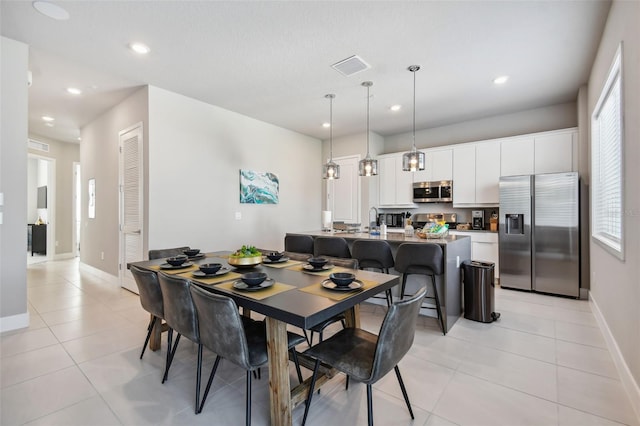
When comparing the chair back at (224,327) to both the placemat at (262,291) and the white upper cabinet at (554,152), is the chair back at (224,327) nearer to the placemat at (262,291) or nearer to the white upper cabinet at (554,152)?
the placemat at (262,291)

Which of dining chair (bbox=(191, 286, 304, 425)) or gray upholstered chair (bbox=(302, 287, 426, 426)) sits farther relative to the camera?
dining chair (bbox=(191, 286, 304, 425))

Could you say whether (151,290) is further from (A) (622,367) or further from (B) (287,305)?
(A) (622,367)

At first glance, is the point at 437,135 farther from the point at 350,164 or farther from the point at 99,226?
the point at 99,226

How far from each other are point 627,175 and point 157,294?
3.41 meters

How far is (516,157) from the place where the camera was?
4.68m

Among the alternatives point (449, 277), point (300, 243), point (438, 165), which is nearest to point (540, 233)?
point (438, 165)

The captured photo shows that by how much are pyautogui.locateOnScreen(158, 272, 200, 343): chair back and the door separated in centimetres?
256

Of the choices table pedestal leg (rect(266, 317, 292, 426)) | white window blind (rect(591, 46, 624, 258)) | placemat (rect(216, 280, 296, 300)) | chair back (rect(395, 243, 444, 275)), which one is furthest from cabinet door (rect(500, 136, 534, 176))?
table pedestal leg (rect(266, 317, 292, 426))

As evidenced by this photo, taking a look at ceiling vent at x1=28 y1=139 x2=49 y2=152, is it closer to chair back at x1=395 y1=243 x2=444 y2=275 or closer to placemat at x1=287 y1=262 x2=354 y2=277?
placemat at x1=287 y1=262 x2=354 y2=277

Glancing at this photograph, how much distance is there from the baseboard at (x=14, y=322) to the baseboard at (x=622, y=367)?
5079 mm

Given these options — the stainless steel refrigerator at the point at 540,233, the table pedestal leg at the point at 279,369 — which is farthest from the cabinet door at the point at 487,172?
the table pedestal leg at the point at 279,369

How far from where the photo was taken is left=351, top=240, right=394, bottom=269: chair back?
3168 mm

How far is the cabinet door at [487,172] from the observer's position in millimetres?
4871

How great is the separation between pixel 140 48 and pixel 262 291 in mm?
2912
